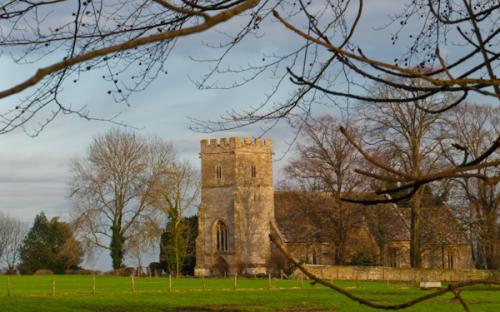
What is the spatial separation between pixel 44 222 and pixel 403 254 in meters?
24.9

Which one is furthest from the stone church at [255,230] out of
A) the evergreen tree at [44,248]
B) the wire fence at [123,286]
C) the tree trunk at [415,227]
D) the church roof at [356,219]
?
the wire fence at [123,286]

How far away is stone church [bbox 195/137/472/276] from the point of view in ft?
159

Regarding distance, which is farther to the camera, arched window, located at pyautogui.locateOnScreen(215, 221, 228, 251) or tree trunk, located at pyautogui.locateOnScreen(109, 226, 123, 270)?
arched window, located at pyautogui.locateOnScreen(215, 221, 228, 251)

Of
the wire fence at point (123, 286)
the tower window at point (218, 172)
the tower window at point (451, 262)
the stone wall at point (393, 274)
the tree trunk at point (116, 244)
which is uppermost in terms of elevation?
the tower window at point (218, 172)

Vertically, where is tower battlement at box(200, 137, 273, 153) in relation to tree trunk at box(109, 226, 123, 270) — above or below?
above

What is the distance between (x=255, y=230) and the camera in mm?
55844

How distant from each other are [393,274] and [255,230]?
58.6 ft

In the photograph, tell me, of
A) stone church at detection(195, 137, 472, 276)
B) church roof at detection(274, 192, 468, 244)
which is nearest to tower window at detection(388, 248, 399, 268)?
stone church at detection(195, 137, 472, 276)

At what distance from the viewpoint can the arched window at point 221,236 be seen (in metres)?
56.2

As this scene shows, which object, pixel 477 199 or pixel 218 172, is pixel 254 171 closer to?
pixel 218 172

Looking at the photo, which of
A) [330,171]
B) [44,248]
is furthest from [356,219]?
[44,248]

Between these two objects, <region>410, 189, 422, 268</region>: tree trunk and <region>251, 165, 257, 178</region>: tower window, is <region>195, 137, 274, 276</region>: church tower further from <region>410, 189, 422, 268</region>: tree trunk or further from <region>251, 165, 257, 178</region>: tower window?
<region>410, 189, 422, 268</region>: tree trunk

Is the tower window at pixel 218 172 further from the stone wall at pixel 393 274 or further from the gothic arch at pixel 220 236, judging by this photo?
the stone wall at pixel 393 274

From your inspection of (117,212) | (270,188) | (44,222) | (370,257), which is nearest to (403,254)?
(370,257)
